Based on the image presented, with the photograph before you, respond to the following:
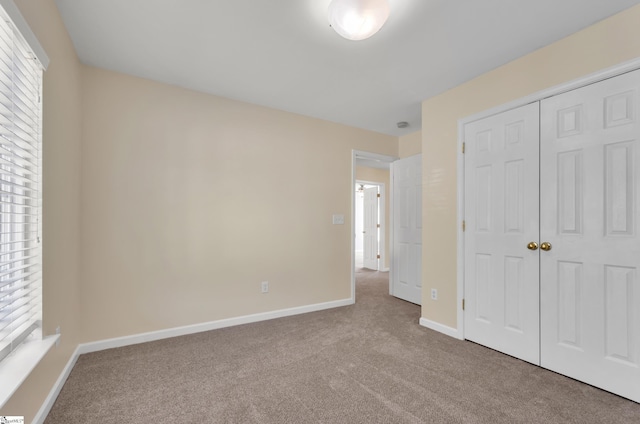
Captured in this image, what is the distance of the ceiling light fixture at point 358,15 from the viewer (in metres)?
1.61

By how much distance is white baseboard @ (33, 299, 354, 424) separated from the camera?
176cm

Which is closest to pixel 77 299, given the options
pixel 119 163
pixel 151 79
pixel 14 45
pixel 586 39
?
pixel 119 163

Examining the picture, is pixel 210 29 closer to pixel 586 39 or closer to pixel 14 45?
pixel 14 45

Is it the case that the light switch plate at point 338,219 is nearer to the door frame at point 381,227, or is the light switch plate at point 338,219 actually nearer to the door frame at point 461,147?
the door frame at point 461,147

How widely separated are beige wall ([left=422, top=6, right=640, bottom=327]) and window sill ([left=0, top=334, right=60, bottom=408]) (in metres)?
3.12

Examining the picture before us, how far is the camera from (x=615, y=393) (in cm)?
188

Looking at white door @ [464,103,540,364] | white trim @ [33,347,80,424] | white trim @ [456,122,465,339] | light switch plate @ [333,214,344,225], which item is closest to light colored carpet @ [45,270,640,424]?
white trim @ [33,347,80,424]

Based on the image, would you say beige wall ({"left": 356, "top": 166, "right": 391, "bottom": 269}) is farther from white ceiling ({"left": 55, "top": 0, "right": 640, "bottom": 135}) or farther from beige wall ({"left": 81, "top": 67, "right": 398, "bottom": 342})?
white ceiling ({"left": 55, "top": 0, "right": 640, "bottom": 135})

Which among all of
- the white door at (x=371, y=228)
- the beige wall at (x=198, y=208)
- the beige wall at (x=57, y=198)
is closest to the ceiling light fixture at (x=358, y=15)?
the beige wall at (x=57, y=198)

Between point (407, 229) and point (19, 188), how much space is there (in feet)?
13.1

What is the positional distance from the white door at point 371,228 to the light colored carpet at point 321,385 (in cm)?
409

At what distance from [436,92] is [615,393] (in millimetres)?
2791

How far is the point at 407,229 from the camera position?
425cm

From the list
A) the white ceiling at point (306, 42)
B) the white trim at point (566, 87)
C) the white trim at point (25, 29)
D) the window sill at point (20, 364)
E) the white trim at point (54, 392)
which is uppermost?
the white ceiling at point (306, 42)
